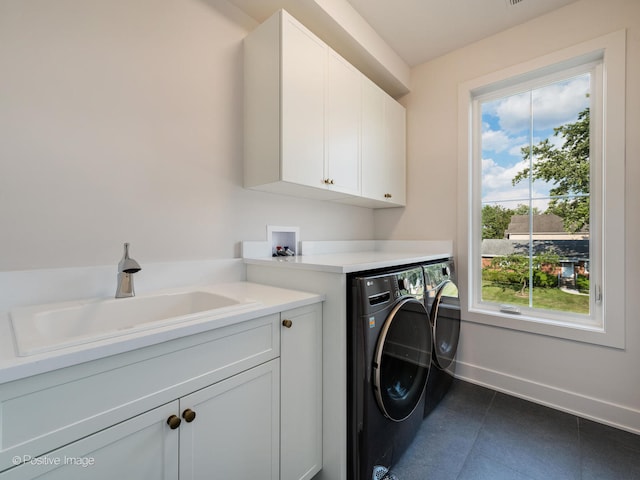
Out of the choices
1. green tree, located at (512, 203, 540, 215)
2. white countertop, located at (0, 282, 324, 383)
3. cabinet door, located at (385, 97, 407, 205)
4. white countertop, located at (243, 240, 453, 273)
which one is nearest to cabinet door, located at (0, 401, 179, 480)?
white countertop, located at (0, 282, 324, 383)

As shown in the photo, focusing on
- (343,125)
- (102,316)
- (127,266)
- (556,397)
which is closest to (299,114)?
(343,125)

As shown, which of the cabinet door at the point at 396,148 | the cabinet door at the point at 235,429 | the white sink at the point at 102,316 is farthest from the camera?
the cabinet door at the point at 396,148

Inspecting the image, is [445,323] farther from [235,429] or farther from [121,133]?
[121,133]

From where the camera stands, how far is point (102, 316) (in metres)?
1.06

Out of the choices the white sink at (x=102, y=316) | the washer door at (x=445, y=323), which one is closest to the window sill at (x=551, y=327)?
the washer door at (x=445, y=323)

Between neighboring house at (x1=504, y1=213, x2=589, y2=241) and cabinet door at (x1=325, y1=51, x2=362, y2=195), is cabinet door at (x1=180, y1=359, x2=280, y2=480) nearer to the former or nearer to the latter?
cabinet door at (x1=325, y1=51, x2=362, y2=195)

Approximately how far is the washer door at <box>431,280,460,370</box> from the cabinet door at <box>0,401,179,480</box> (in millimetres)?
1361

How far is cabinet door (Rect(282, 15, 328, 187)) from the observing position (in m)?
1.42

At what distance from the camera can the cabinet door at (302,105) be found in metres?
1.42

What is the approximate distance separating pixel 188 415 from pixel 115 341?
30 cm

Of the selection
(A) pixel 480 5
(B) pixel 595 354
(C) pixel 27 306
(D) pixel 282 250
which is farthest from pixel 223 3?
(B) pixel 595 354

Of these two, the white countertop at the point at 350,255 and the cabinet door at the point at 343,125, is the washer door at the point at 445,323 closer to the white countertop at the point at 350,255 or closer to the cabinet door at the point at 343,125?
the white countertop at the point at 350,255

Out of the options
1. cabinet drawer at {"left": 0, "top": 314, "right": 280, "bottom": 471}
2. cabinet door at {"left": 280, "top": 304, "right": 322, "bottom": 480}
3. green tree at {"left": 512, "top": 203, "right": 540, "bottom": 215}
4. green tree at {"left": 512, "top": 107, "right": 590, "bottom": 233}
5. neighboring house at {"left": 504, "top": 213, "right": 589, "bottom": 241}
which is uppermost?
green tree at {"left": 512, "top": 107, "right": 590, "bottom": 233}

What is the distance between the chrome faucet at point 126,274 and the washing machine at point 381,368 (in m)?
0.87
